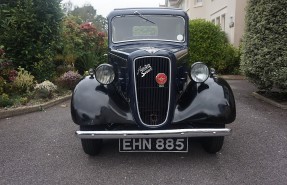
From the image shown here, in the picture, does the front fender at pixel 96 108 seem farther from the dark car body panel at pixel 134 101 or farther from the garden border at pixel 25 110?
the garden border at pixel 25 110

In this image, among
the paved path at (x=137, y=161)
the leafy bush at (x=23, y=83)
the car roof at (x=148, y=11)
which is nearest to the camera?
the paved path at (x=137, y=161)

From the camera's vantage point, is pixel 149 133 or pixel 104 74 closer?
pixel 149 133

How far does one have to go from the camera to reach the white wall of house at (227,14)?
13.5 m

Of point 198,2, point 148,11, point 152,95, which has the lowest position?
point 152,95

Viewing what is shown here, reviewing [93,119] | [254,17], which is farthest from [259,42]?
[93,119]

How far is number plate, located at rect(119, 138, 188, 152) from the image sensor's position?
3.81 metres

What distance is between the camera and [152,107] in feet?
13.0

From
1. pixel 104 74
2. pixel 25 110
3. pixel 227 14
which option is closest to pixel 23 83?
pixel 25 110

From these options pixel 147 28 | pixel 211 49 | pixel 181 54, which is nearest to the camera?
pixel 181 54

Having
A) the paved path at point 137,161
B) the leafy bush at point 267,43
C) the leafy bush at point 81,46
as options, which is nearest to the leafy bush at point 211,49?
the leafy bush at point 81,46

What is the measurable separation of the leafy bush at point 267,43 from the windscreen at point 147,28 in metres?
2.94

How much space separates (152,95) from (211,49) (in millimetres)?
9640

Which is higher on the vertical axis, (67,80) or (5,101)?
(67,80)

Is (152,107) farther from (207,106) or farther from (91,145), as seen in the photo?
(91,145)
